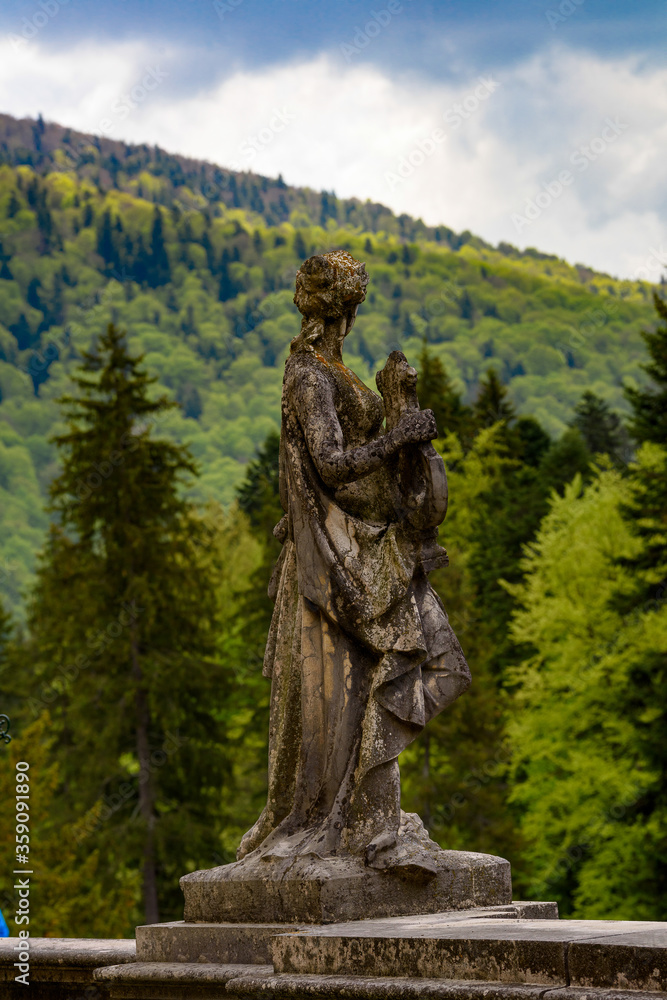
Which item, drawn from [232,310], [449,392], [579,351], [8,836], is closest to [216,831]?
[8,836]

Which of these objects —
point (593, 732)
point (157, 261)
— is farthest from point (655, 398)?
point (157, 261)

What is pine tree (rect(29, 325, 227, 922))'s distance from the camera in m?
28.3

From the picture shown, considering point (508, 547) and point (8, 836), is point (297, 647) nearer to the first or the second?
point (8, 836)

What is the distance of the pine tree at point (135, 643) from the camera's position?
28.3m

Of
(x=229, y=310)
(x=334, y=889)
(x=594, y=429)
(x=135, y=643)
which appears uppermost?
(x=229, y=310)

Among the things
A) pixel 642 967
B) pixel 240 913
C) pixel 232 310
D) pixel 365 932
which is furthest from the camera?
pixel 232 310

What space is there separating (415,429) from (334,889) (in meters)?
2.16

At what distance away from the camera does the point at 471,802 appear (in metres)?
28.9

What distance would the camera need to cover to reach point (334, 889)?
19.8 ft

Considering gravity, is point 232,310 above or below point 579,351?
above

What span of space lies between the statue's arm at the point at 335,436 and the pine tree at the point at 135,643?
21816mm

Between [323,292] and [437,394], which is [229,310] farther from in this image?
[323,292]

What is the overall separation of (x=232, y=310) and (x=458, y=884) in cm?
13846

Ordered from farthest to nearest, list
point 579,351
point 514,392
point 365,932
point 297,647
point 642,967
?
point 579,351, point 514,392, point 297,647, point 365,932, point 642,967
